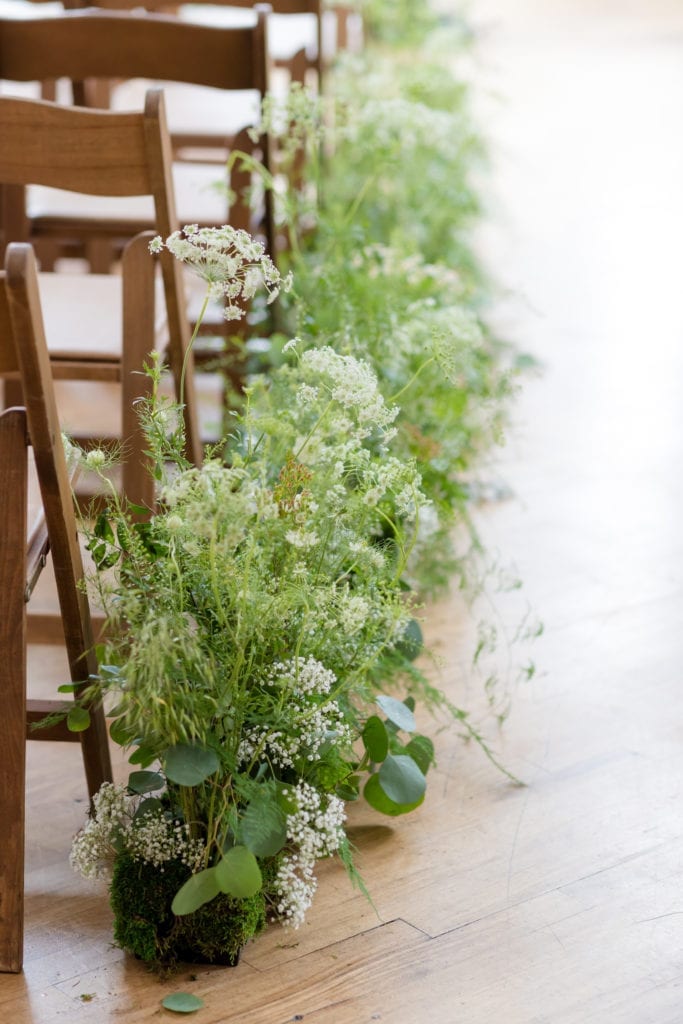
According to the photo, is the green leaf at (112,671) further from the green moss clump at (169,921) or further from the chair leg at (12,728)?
the green moss clump at (169,921)

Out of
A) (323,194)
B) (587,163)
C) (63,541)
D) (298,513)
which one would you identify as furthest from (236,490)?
(587,163)

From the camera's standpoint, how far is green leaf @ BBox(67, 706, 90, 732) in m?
1.69

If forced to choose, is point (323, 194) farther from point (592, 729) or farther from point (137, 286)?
point (592, 729)

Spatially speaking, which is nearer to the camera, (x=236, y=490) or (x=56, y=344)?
(x=236, y=490)

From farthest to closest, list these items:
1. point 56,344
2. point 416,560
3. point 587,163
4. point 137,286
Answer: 1. point 587,163
2. point 416,560
3. point 56,344
4. point 137,286

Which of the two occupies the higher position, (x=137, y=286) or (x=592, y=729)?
(x=137, y=286)

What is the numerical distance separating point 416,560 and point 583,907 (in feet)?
3.09

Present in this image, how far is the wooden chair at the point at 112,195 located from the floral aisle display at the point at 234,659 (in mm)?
252

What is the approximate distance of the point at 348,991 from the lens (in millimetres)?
1616

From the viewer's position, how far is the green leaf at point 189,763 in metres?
1.52

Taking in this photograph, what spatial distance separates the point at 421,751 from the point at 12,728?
62cm

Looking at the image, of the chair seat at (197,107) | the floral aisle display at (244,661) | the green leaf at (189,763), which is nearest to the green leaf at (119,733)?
the floral aisle display at (244,661)

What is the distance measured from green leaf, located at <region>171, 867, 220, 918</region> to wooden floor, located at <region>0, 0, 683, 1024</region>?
13 centimetres

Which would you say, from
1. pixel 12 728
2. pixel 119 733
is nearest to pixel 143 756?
pixel 119 733
